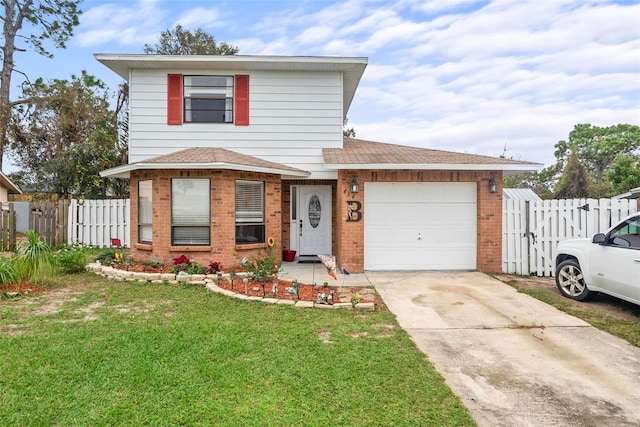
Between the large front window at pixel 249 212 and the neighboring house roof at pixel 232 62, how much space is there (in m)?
3.48

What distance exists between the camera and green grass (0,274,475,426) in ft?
9.46

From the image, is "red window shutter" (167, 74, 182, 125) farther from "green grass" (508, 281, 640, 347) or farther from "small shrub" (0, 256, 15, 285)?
"green grass" (508, 281, 640, 347)

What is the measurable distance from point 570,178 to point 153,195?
25.1 meters

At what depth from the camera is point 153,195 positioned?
8781mm

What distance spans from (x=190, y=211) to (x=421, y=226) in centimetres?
574

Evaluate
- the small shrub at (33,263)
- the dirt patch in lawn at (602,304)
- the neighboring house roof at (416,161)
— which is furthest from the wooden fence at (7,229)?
the dirt patch in lawn at (602,304)

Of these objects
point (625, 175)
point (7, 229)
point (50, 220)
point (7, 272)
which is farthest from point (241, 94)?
point (625, 175)

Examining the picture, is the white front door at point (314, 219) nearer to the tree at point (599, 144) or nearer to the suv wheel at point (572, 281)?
the suv wheel at point (572, 281)

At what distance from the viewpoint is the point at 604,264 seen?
5.83 meters

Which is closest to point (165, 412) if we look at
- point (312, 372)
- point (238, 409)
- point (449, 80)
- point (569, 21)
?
point (238, 409)

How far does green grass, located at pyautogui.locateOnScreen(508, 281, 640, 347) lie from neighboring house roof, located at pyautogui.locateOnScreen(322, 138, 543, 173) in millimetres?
3131

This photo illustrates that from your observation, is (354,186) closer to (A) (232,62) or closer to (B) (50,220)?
(A) (232,62)

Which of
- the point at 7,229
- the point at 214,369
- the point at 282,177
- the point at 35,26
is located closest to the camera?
the point at 214,369

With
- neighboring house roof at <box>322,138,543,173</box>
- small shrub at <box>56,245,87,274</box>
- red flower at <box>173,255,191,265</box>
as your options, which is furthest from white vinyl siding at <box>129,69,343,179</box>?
red flower at <box>173,255,191,265</box>
